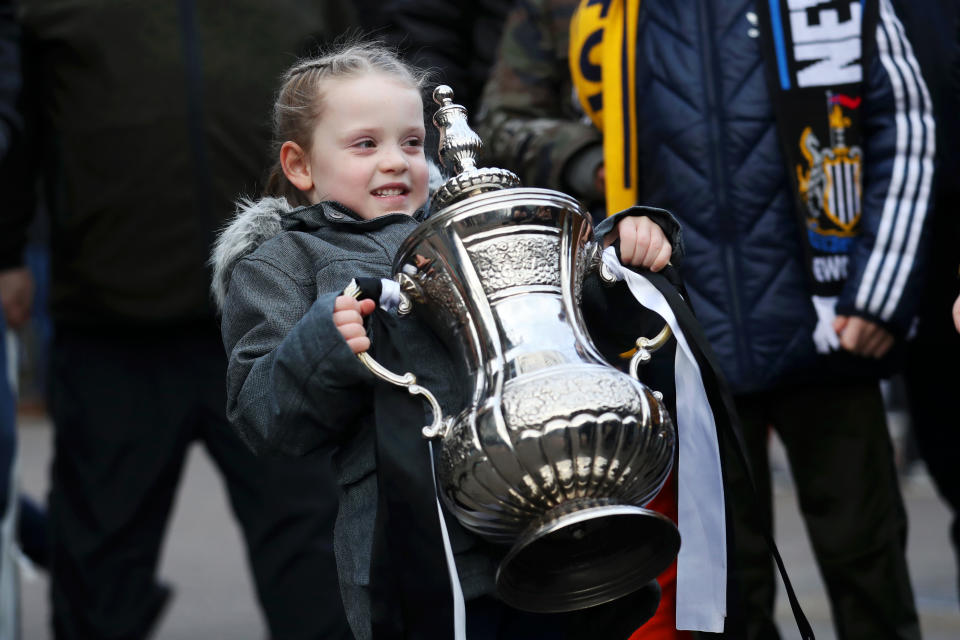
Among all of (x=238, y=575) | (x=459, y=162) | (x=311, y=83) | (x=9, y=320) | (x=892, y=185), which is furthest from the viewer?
(x=238, y=575)

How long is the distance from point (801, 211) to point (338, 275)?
1113 millimetres

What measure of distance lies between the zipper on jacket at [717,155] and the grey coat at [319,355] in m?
0.63

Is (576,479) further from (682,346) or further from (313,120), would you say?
(313,120)

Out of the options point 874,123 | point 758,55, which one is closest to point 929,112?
point 874,123

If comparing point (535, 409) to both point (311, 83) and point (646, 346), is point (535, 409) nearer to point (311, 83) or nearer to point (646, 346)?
point (646, 346)

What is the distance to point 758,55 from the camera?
9.23 ft

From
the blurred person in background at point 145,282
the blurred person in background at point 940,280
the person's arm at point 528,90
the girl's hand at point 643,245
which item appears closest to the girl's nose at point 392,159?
the girl's hand at point 643,245

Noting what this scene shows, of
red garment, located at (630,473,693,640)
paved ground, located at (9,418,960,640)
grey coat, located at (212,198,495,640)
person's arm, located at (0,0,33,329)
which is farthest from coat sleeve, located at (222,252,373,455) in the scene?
paved ground, located at (9,418,960,640)

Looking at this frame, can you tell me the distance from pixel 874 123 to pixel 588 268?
3.29 feet

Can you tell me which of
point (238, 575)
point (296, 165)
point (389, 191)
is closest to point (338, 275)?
point (389, 191)

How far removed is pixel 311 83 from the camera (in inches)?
91.7

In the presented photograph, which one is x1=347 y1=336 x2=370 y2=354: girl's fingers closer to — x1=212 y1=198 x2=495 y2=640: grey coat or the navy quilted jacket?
x1=212 y1=198 x2=495 y2=640: grey coat

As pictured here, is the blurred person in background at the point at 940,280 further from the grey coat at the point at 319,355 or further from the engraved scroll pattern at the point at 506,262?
the engraved scroll pattern at the point at 506,262

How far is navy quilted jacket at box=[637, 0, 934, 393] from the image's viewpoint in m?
2.80
